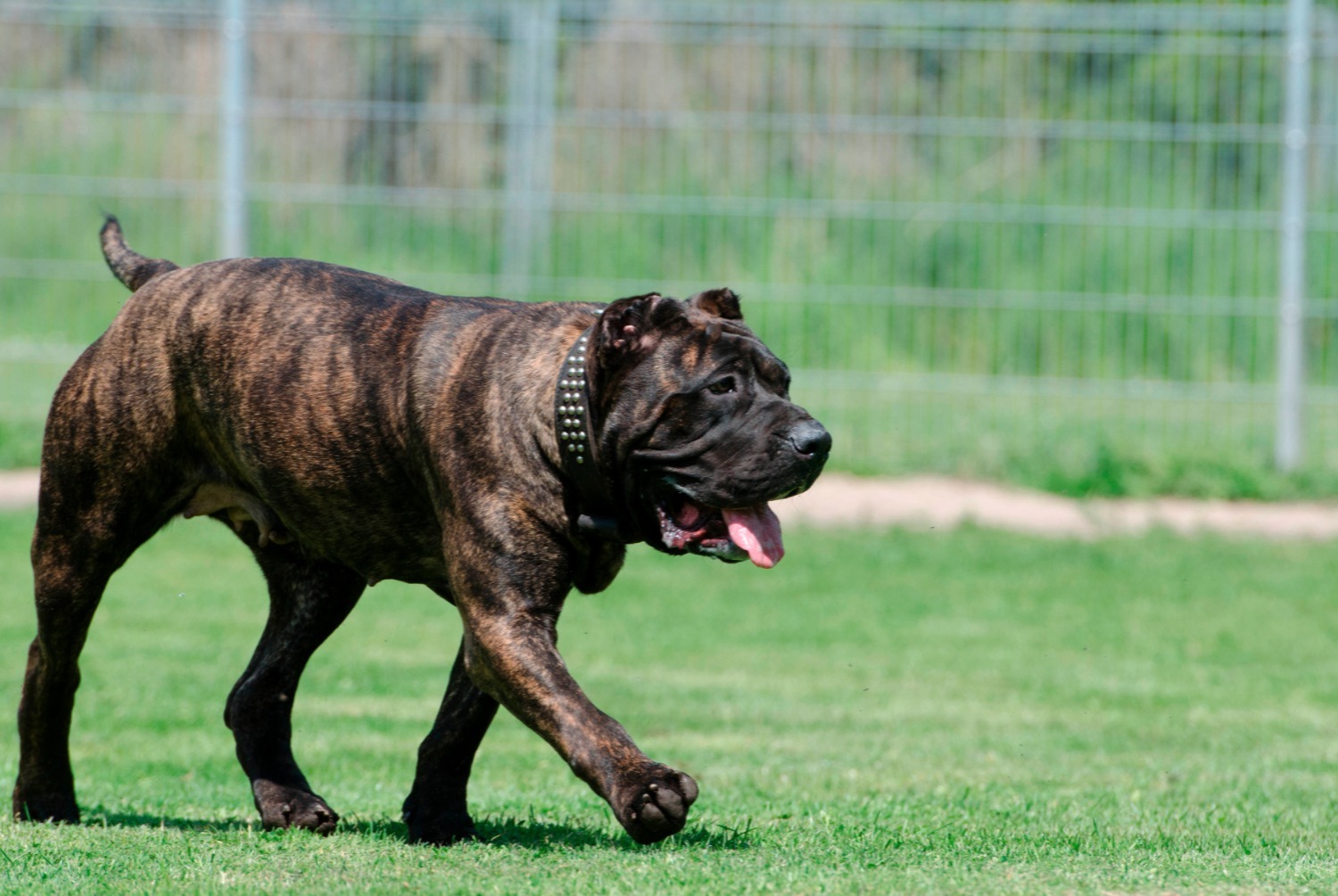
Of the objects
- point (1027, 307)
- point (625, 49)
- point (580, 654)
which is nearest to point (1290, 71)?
point (1027, 307)

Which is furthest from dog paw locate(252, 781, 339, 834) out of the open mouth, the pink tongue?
the pink tongue

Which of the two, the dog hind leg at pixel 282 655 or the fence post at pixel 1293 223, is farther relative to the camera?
the fence post at pixel 1293 223

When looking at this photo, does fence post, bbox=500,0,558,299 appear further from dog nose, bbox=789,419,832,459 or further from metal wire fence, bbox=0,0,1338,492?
dog nose, bbox=789,419,832,459

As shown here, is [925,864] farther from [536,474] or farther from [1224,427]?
[1224,427]

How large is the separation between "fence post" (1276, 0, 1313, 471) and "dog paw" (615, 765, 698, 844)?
982 centimetres

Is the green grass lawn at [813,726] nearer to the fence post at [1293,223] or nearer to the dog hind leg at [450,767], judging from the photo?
the dog hind leg at [450,767]

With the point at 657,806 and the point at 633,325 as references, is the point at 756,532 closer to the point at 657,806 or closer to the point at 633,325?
the point at 633,325

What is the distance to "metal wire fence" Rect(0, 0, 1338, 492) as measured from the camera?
1317 cm

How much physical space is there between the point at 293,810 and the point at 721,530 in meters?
1.63

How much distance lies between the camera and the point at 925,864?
4629 millimetres

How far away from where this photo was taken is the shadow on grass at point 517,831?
197 inches

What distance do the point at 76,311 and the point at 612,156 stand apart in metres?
3.94

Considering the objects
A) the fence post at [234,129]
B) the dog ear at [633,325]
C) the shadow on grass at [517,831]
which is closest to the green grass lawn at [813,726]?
the shadow on grass at [517,831]

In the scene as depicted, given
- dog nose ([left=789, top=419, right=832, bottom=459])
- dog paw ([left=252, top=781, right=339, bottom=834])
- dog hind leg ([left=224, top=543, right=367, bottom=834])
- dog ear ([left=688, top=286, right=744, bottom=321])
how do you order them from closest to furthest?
1. dog nose ([left=789, top=419, right=832, bottom=459])
2. dog ear ([left=688, top=286, right=744, bottom=321])
3. dog paw ([left=252, top=781, right=339, bottom=834])
4. dog hind leg ([left=224, top=543, right=367, bottom=834])
